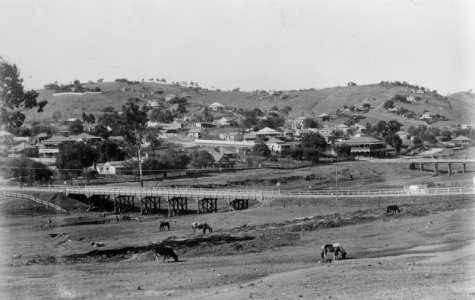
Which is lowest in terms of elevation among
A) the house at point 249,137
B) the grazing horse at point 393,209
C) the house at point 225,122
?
the grazing horse at point 393,209

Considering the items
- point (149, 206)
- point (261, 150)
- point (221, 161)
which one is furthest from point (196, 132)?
point (149, 206)

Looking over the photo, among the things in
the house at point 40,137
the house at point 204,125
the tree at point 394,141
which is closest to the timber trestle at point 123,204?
the house at point 40,137

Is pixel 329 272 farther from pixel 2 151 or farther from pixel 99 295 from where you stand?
pixel 2 151

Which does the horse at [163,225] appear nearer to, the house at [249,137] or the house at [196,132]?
the house at [249,137]

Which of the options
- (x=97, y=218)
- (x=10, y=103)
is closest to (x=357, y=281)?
(x=10, y=103)

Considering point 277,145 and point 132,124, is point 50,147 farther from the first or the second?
point 277,145

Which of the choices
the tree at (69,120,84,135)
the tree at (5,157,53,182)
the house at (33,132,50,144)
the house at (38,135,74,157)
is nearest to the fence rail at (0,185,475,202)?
the tree at (5,157,53,182)
